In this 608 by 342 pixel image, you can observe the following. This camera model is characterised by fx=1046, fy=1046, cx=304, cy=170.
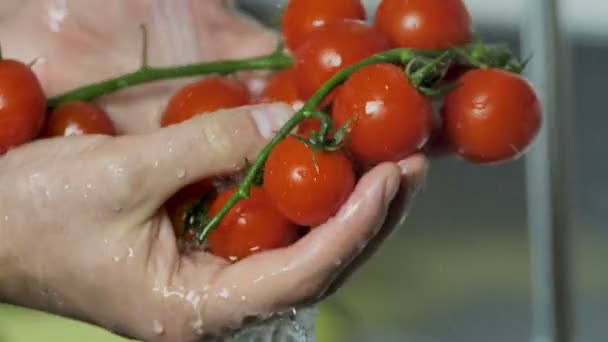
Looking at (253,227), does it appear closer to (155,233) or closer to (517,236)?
(155,233)

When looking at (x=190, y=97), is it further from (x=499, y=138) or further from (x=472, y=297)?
(x=472, y=297)

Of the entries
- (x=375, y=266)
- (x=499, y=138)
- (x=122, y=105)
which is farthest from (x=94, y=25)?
(x=375, y=266)

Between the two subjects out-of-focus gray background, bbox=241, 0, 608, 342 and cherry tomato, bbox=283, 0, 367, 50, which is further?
out-of-focus gray background, bbox=241, 0, 608, 342

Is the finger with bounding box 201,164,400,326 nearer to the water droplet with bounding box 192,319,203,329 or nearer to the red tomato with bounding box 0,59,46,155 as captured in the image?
the water droplet with bounding box 192,319,203,329

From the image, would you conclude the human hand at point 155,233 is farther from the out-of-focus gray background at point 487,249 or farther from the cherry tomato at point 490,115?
the out-of-focus gray background at point 487,249

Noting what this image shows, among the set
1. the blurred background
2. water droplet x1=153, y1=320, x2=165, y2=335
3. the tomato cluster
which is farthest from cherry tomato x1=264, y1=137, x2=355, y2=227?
the blurred background

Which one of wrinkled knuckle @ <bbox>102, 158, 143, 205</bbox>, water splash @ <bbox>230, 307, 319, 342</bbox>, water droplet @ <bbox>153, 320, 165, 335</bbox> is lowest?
water splash @ <bbox>230, 307, 319, 342</bbox>

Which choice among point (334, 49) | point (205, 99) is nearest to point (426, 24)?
point (334, 49)
